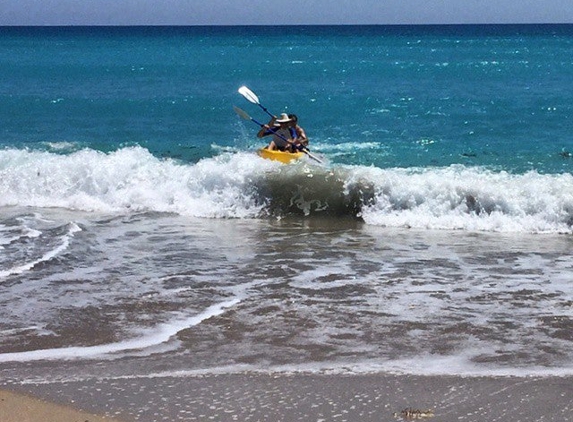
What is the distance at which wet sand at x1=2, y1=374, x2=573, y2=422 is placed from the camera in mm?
6254

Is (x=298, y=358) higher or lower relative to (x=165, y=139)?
lower

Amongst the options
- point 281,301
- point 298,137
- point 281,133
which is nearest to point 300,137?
point 298,137

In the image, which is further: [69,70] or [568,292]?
[69,70]

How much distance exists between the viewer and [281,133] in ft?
57.9

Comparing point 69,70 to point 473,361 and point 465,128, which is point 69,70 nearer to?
point 465,128

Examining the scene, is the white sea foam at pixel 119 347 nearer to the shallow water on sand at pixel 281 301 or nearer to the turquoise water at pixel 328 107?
the shallow water on sand at pixel 281 301

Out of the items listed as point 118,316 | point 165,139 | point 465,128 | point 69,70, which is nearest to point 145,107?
point 165,139

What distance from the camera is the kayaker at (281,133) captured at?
17438 millimetres

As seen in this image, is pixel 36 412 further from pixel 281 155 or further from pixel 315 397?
pixel 281 155

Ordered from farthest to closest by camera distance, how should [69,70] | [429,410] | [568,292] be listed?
[69,70], [568,292], [429,410]

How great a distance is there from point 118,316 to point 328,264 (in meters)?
3.17

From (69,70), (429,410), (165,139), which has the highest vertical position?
(69,70)

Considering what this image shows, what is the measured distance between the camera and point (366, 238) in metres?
13.1

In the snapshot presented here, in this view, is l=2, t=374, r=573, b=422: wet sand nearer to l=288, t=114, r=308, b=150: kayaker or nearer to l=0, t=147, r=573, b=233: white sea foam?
l=0, t=147, r=573, b=233: white sea foam
